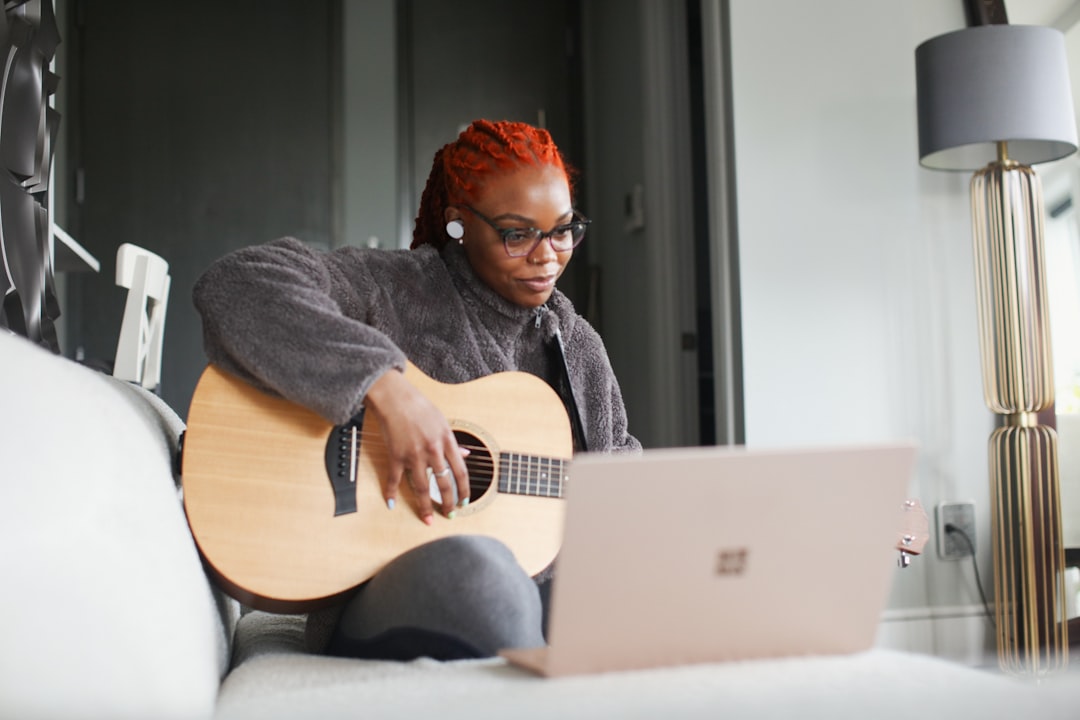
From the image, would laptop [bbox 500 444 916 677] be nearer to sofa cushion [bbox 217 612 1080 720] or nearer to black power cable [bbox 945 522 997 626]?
sofa cushion [bbox 217 612 1080 720]

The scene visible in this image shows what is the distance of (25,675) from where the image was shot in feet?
1.89

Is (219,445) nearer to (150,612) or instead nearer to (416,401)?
(416,401)

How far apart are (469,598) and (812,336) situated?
2.01 meters

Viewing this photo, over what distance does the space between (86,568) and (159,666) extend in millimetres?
85

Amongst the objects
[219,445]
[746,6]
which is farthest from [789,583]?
[746,6]

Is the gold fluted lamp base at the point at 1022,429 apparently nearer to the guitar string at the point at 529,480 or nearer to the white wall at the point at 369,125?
the guitar string at the point at 529,480

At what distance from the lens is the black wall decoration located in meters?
1.56

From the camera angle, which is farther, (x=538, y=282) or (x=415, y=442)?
(x=538, y=282)

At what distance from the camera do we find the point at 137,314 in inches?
72.1

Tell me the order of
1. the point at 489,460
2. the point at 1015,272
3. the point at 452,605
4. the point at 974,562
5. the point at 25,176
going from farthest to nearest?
1. the point at 974,562
2. the point at 1015,272
3. the point at 25,176
4. the point at 489,460
5. the point at 452,605

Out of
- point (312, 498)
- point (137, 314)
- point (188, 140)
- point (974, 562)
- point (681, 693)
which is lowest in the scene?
point (974, 562)

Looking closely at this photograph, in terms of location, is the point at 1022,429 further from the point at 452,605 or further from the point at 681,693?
the point at 681,693

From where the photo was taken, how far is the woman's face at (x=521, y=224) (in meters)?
1.29

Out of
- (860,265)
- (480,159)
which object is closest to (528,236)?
(480,159)
